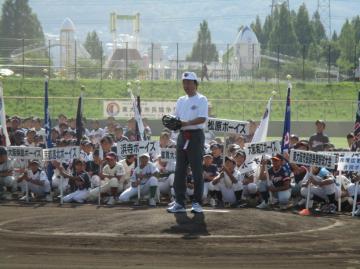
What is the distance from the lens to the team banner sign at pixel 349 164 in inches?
562

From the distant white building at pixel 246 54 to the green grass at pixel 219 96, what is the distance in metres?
4.51

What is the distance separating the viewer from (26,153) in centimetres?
1641

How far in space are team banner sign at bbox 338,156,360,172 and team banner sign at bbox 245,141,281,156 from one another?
1415 millimetres

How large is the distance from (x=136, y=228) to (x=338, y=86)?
144 feet

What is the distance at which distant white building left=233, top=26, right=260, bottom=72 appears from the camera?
185 feet

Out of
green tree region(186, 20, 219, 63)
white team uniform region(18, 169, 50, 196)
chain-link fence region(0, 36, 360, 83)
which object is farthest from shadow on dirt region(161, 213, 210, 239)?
green tree region(186, 20, 219, 63)

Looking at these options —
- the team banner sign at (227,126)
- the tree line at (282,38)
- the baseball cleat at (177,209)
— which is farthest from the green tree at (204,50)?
the baseball cleat at (177,209)

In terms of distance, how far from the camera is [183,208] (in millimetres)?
12305

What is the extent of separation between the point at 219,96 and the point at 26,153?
109 feet

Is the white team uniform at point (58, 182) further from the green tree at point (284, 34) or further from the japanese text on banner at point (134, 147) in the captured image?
the green tree at point (284, 34)

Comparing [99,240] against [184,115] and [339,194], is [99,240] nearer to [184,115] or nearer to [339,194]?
Answer: [184,115]

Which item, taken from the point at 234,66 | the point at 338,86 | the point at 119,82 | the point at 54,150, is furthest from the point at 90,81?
the point at 54,150

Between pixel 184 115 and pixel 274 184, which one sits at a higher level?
pixel 184 115

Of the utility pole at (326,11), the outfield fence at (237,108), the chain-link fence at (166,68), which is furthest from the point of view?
the utility pole at (326,11)
